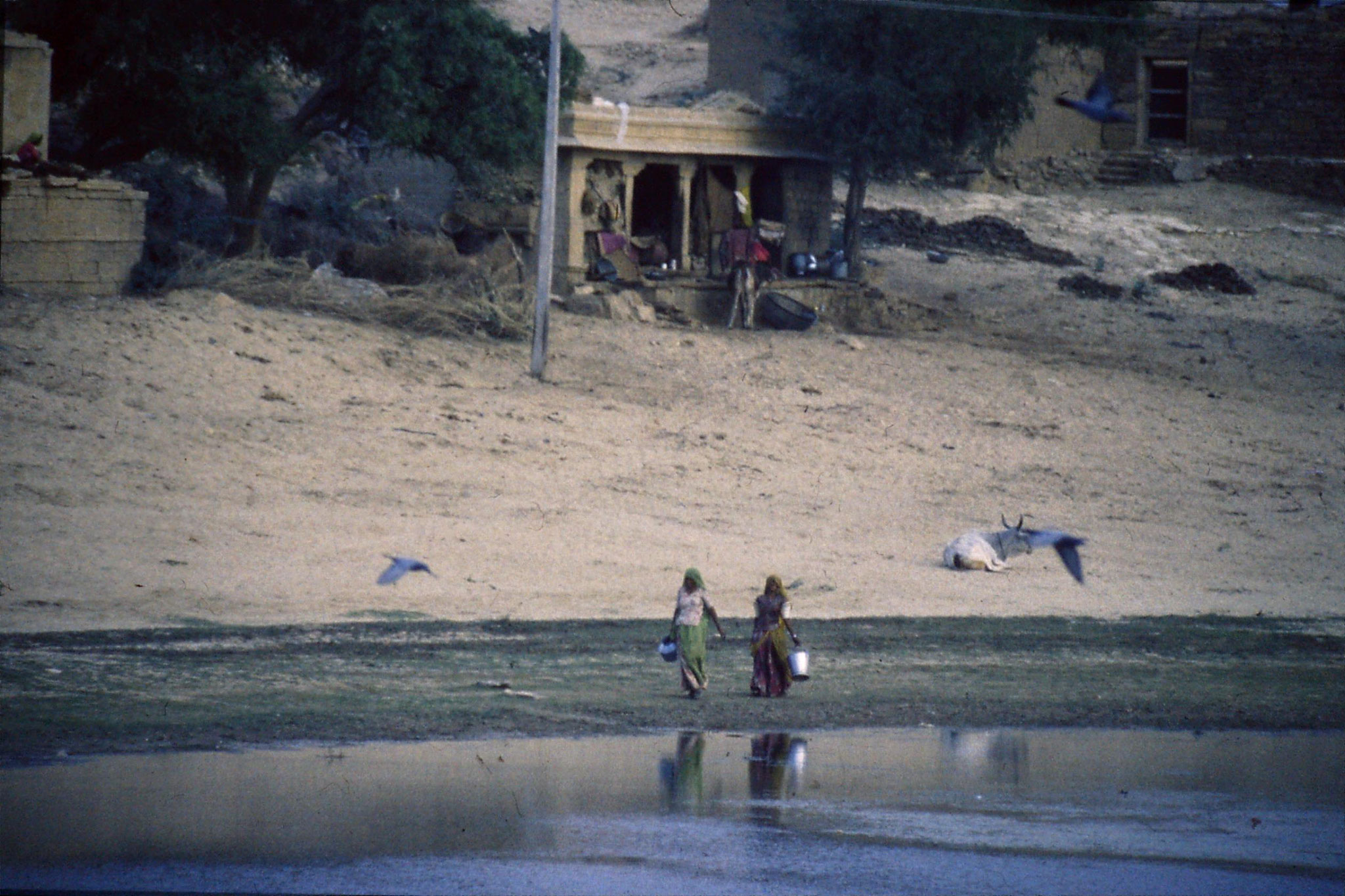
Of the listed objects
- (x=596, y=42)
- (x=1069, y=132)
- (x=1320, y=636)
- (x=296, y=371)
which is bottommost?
(x=1320, y=636)

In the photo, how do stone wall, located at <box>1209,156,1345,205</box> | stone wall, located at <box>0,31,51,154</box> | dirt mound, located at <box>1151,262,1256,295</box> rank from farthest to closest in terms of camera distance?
stone wall, located at <box>1209,156,1345,205</box>, dirt mound, located at <box>1151,262,1256,295</box>, stone wall, located at <box>0,31,51,154</box>

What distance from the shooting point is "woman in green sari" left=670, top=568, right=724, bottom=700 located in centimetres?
1144

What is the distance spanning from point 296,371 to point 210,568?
22.5 ft

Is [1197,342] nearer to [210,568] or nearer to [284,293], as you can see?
[284,293]

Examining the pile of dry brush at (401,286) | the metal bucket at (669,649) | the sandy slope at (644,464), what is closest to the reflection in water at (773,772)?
the metal bucket at (669,649)

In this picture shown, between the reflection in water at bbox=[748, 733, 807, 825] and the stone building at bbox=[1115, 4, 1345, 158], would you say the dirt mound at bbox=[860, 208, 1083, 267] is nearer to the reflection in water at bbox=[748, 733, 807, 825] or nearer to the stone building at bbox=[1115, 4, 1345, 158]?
the stone building at bbox=[1115, 4, 1345, 158]

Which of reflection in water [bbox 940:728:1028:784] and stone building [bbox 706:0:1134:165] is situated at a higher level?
stone building [bbox 706:0:1134:165]

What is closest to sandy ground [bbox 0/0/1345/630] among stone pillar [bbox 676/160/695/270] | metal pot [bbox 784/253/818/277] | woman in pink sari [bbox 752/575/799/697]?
metal pot [bbox 784/253/818/277]

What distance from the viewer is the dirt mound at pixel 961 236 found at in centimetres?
3312

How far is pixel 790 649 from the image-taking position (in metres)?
12.8

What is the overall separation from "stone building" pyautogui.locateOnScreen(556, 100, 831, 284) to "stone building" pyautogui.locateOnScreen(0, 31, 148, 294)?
7967 millimetres

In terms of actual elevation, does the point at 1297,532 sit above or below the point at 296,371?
below

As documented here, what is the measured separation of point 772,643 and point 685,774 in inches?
90.3

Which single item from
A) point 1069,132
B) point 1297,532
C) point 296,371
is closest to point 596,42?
point 1069,132
